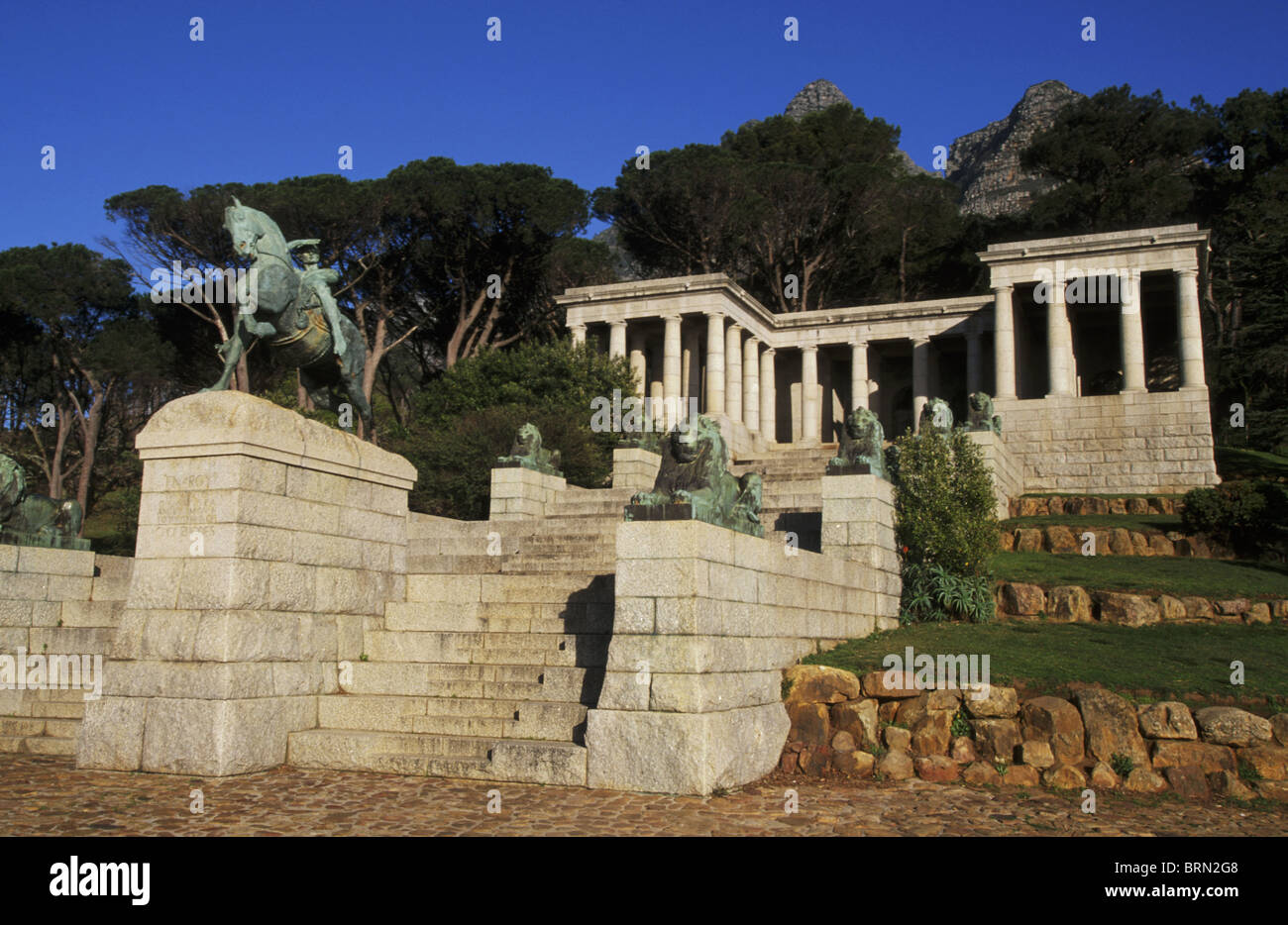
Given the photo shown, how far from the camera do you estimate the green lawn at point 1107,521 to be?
64.8 feet

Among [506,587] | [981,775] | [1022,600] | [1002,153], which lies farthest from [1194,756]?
[1002,153]

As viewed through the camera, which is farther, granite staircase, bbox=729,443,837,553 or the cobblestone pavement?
granite staircase, bbox=729,443,837,553

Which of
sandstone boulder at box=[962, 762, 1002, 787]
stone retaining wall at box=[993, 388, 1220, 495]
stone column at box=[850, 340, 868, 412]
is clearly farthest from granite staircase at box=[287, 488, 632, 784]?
stone column at box=[850, 340, 868, 412]

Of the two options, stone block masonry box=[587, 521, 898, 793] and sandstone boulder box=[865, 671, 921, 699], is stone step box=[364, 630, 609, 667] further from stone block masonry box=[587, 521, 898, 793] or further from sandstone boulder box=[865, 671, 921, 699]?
sandstone boulder box=[865, 671, 921, 699]

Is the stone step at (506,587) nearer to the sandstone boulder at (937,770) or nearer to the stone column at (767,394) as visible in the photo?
the sandstone boulder at (937,770)

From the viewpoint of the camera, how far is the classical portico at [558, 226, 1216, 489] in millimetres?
29797

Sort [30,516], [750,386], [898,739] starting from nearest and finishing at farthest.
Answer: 1. [898,739]
2. [30,516]
3. [750,386]

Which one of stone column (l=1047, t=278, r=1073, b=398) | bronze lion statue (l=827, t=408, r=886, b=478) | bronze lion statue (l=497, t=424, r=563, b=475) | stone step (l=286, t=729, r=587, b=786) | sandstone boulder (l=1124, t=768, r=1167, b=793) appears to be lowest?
sandstone boulder (l=1124, t=768, r=1167, b=793)

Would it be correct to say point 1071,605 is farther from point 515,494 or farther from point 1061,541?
point 515,494

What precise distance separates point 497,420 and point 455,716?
17.4 meters

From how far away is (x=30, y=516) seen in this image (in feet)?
38.3

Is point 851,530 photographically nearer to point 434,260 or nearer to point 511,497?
point 511,497

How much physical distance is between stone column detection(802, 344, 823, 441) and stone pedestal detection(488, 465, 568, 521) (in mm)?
26690

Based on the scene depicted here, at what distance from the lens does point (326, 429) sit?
394 inches
